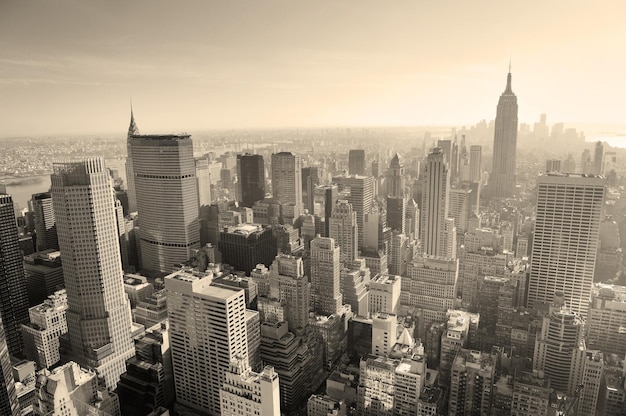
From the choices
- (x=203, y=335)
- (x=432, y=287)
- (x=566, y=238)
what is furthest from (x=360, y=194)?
(x=203, y=335)

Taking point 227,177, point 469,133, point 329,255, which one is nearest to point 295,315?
point 329,255

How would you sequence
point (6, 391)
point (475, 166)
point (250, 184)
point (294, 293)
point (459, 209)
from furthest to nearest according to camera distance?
point (250, 184) < point (475, 166) < point (459, 209) < point (294, 293) < point (6, 391)

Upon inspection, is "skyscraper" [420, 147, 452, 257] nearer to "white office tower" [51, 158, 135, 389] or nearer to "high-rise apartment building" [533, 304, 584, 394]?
"high-rise apartment building" [533, 304, 584, 394]

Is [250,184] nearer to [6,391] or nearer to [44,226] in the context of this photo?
[44,226]

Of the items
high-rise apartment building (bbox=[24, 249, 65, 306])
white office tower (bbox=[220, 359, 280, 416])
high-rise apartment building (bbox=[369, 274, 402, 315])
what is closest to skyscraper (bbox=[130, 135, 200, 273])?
high-rise apartment building (bbox=[24, 249, 65, 306])

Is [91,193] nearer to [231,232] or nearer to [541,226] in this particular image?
[231,232]

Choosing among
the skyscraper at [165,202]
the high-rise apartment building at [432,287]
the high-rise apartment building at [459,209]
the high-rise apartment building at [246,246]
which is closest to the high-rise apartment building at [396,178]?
the high-rise apartment building at [459,209]
